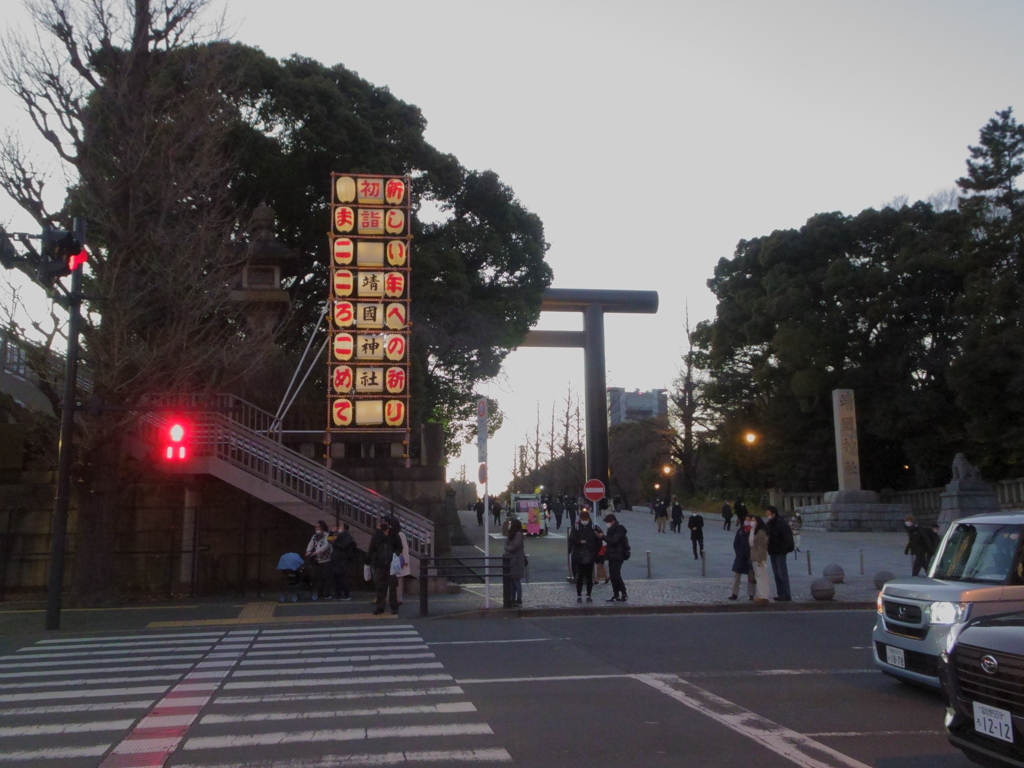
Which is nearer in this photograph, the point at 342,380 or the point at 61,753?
the point at 61,753

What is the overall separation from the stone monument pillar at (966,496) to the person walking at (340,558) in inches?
1107

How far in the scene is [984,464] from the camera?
140 ft

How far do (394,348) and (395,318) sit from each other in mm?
823

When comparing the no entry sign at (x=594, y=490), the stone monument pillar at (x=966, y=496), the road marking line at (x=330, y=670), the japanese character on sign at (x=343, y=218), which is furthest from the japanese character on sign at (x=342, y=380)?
the stone monument pillar at (x=966, y=496)

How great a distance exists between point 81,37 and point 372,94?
13.9m

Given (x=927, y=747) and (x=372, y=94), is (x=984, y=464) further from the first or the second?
(x=927, y=747)

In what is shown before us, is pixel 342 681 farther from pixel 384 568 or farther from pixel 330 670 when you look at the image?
pixel 384 568

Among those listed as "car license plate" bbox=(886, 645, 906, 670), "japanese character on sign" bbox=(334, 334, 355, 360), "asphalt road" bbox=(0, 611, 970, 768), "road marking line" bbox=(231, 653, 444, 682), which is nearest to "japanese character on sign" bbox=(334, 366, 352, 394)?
"japanese character on sign" bbox=(334, 334, 355, 360)

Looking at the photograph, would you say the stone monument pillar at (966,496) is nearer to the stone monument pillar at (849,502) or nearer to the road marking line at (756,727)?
the stone monument pillar at (849,502)

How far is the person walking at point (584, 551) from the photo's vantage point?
18.0m

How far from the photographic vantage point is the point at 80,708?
873 centimetres

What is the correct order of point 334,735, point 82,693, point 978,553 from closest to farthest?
point 334,735, point 978,553, point 82,693

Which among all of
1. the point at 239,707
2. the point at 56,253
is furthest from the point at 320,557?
A: the point at 239,707

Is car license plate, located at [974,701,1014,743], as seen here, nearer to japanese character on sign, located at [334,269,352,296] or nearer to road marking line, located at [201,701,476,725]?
road marking line, located at [201,701,476,725]
